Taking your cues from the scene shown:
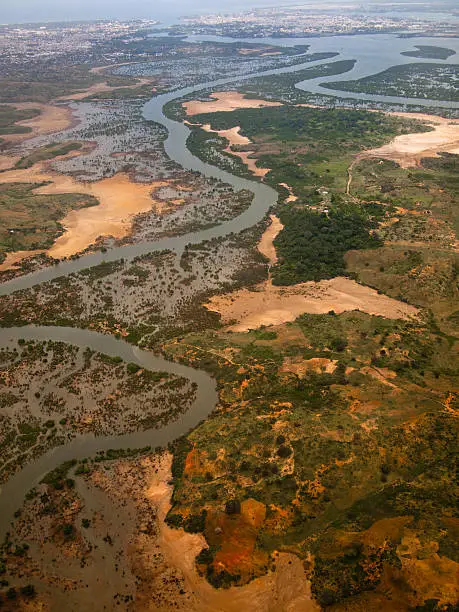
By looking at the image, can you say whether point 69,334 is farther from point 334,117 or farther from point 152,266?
point 334,117

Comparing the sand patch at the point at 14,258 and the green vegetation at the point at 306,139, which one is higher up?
the green vegetation at the point at 306,139

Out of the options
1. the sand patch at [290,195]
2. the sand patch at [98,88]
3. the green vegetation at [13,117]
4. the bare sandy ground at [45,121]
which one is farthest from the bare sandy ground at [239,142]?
the sand patch at [98,88]

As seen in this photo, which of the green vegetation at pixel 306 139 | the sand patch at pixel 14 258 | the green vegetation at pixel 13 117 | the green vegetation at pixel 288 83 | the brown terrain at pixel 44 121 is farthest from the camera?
the green vegetation at pixel 288 83

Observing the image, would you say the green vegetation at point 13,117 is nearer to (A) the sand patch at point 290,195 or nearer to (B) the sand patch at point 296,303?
(A) the sand patch at point 290,195

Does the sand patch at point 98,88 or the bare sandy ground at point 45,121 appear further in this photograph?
the sand patch at point 98,88

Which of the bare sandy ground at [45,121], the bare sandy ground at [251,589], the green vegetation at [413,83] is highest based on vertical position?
the green vegetation at [413,83]

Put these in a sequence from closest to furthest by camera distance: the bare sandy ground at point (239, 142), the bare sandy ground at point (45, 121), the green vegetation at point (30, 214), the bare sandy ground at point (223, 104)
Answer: the green vegetation at point (30, 214) → the bare sandy ground at point (239, 142) → the bare sandy ground at point (45, 121) → the bare sandy ground at point (223, 104)

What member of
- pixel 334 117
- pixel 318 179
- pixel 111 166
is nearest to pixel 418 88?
pixel 334 117

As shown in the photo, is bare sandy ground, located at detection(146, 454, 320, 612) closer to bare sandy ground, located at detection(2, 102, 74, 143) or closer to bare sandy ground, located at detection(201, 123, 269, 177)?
bare sandy ground, located at detection(201, 123, 269, 177)
